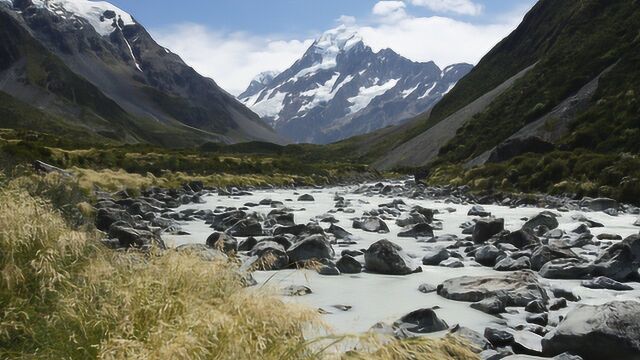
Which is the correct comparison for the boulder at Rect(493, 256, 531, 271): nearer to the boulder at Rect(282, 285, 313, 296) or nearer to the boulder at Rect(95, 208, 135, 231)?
the boulder at Rect(282, 285, 313, 296)

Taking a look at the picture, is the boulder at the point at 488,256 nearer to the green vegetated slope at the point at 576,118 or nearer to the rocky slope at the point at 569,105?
the green vegetated slope at the point at 576,118

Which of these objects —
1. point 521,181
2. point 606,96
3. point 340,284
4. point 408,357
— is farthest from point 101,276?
point 606,96

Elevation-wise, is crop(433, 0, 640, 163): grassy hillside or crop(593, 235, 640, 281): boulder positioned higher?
crop(433, 0, 640, 163): grassy hillside

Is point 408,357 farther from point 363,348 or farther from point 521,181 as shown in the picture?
point 521,181

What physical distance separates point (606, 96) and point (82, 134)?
491 feet

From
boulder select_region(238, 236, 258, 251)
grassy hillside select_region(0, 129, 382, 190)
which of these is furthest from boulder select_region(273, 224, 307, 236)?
grassy hillside select_region(0, 129, 382, 190)

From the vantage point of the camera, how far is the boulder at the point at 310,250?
13.3 m

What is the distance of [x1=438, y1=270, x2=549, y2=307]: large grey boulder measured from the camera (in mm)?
9469

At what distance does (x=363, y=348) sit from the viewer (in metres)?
4.12

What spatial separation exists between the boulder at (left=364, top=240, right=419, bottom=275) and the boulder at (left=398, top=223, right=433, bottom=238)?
245 inches

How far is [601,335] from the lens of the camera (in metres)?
6.54

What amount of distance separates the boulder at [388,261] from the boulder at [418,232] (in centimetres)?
623

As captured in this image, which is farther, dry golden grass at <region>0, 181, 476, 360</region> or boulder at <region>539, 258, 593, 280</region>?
boulder at <region>539, 258, 593, 280</region>

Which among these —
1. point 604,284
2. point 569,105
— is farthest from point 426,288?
point 569,105
